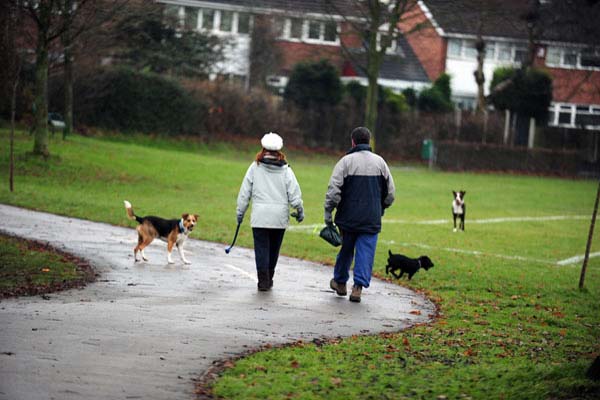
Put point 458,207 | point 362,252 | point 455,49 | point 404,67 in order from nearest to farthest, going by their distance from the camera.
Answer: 1. point 362,252
2. point 458,207
3. point 404,67
4. point 455,49

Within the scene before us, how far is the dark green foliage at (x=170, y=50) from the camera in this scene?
162 ft

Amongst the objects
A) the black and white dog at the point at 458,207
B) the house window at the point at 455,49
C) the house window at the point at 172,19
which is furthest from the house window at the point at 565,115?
the black and white dog at the point at 458,207

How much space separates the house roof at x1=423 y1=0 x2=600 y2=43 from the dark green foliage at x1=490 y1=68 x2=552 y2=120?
7.79ft

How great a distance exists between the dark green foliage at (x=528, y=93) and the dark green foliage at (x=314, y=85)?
389 inches

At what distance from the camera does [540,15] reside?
3938cm

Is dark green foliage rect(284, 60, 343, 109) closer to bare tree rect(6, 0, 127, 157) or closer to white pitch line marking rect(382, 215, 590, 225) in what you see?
bare tree rect(6, 0, 127, 157)

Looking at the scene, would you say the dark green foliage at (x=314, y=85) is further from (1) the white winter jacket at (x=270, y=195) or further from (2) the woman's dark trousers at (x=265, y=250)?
(1) the white winter jacket at (x=270, y=195)

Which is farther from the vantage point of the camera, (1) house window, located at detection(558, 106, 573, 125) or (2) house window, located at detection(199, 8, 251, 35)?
(1) house window, located at detection(558, 106, 573, 125)

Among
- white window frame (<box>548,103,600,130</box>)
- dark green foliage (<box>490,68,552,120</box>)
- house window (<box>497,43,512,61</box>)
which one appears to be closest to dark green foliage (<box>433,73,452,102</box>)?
dark green foliage (<box>490,68,552,120</box>)

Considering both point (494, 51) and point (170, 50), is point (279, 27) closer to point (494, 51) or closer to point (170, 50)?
point (170, 50)

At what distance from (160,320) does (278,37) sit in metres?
51.2

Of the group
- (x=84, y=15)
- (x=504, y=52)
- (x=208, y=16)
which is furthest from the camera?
(x=504, y=52)

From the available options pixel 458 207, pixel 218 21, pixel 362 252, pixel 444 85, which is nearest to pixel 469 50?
pixel 444 85

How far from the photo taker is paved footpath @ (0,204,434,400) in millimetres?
7996
